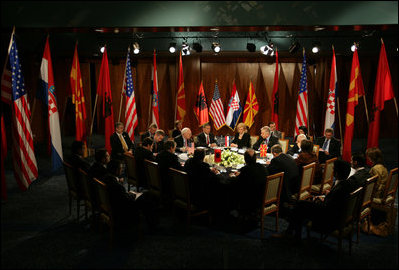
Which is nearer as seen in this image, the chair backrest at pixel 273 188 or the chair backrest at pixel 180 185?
the chair backrest at pixel 273 188

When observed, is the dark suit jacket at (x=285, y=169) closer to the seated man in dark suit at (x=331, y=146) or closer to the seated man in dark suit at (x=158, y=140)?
the seated man in dark suit at (x=331, y=146)

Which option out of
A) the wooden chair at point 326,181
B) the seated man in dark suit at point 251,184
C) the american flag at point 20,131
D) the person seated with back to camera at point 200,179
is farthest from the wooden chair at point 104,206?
the wooden chair at point 326,181

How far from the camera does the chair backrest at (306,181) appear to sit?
4.85 meters

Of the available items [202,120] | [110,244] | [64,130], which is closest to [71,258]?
[110,244]

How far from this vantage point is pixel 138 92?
450 inches

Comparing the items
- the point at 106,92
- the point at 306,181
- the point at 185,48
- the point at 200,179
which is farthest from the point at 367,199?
the point at 185,48

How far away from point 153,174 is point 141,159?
57 cm

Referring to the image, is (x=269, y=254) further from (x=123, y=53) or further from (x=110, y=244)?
(x=123, y=53)

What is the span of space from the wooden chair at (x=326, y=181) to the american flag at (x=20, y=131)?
15.3 ft

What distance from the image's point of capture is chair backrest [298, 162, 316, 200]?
485 cm

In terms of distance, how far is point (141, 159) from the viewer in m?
5.51

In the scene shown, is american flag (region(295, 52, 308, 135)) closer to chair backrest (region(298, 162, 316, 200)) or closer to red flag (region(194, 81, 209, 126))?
red flag (region(194, 81, 209, 126))

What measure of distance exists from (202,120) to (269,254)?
21.6 ft

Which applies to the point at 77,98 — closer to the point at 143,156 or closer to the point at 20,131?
the point at 20,131
